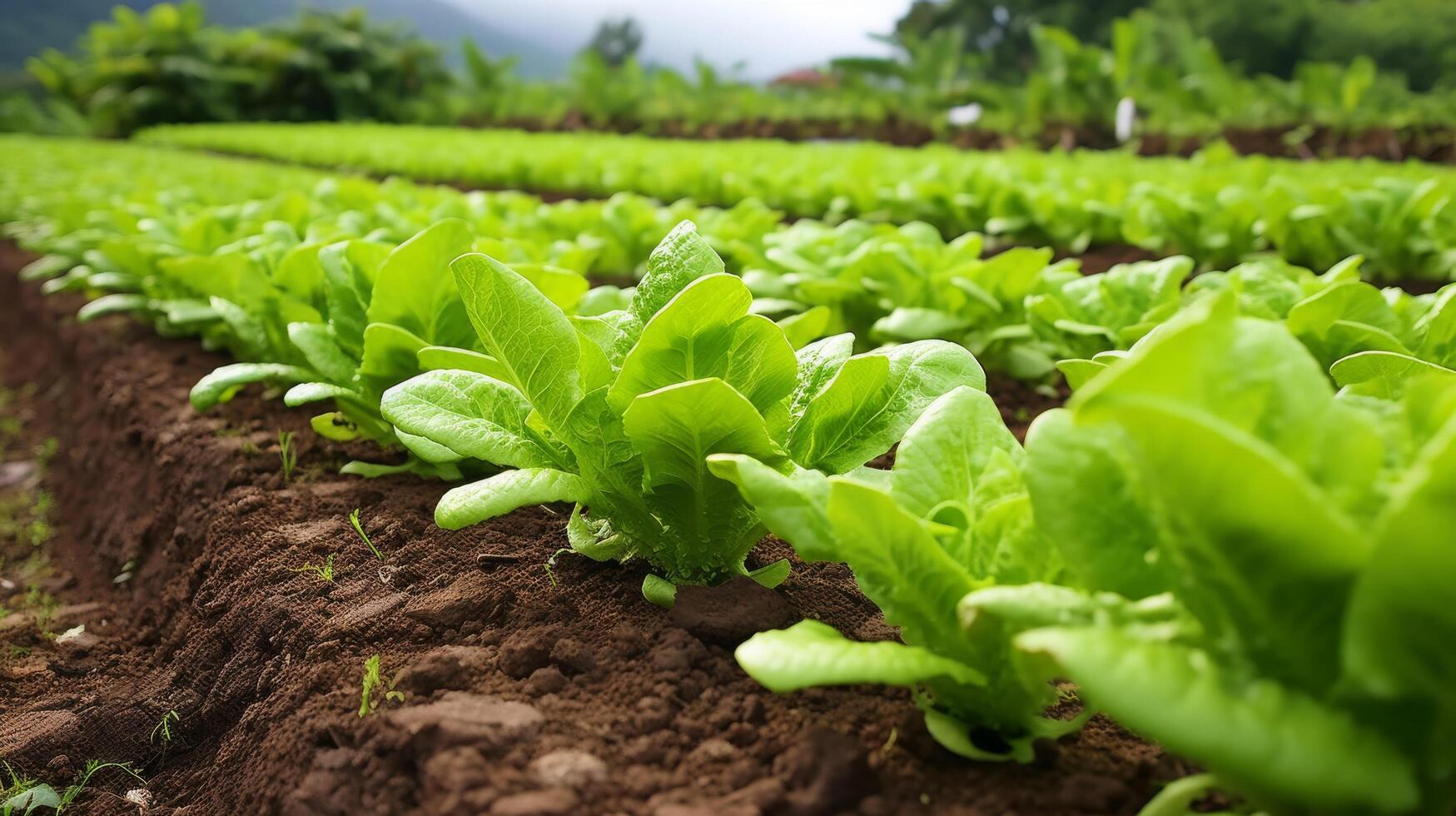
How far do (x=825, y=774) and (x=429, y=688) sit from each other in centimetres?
53

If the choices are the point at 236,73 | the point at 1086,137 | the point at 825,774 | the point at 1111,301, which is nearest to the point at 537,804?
the point at 825,774

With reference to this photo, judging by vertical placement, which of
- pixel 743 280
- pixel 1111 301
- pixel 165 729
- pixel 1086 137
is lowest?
pixel 1086 137

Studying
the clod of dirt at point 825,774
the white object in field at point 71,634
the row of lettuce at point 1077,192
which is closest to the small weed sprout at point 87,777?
the white object in field at point 71,634

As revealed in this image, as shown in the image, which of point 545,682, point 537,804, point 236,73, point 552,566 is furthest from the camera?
point 236,73

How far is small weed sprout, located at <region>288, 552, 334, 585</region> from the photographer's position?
1.66 m

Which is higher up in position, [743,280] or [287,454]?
[743,280]

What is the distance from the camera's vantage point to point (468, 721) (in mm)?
1128

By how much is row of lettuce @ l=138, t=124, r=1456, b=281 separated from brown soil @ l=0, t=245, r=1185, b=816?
3.08 metres

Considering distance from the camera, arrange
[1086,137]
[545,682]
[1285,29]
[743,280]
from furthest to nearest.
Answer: [1285,29] < [1086,137] < [743,280] < [545,682]

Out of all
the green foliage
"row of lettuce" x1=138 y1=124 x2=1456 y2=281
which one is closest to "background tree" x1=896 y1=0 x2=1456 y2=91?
"row of lettuce" x1=138 y1=124 x2=1456 y2=281

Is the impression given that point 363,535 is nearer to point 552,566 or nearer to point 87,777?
point 552,566

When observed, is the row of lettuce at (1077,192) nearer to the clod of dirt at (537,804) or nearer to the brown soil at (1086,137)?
the brown soil at (1086,137)

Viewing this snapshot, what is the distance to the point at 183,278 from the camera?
8.98ft

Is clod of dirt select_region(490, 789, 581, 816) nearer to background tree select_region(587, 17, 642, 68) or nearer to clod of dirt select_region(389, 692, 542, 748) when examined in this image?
clod of dirt select_region(389, 692, 542, 748)
